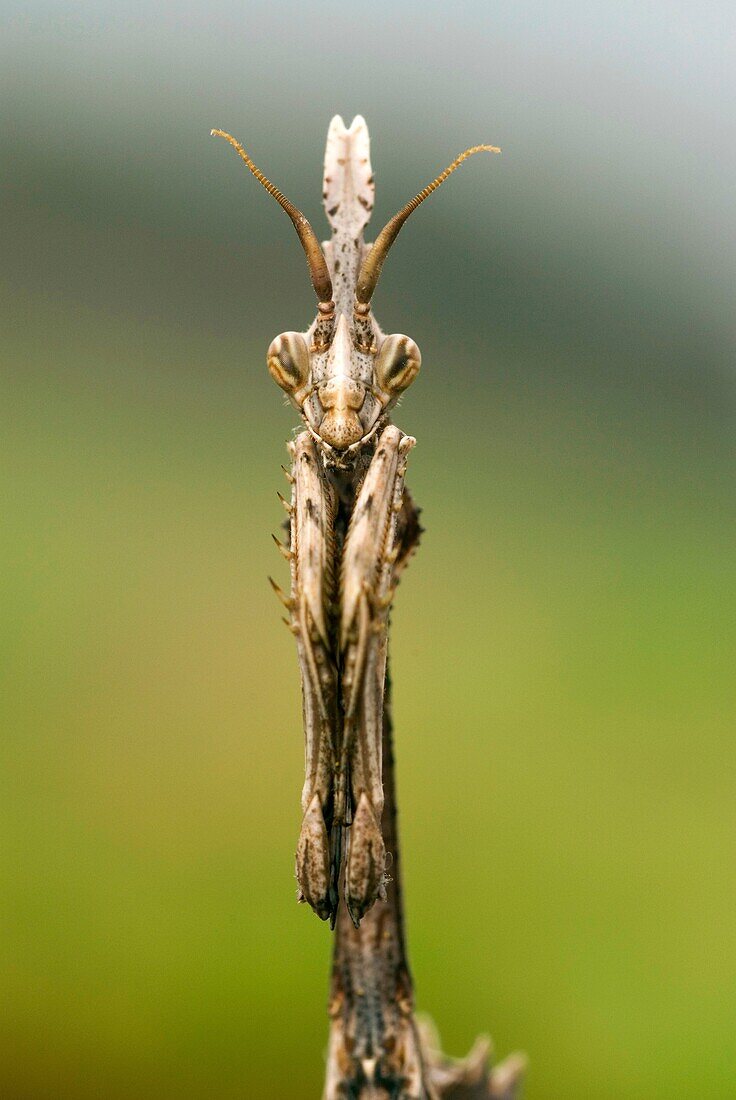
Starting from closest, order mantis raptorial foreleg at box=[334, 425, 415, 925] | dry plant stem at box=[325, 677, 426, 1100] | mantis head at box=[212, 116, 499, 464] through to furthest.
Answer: mantis raptorial foreleg at box=[334, 425, 415, 925] < mantis head at box=[212, 116, 499, 464] < dry plant stem at box=[325, 677, 426, 1100]

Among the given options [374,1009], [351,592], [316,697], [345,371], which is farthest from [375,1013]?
[345,371]

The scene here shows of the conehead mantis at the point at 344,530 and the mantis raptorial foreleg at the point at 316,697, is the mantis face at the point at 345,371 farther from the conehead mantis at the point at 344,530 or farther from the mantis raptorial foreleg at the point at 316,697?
the mantis raptorial foreleg at the point at 316,697

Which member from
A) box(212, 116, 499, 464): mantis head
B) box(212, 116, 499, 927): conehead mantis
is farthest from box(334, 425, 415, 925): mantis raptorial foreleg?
box(212, 116, 499, 464): mantis head

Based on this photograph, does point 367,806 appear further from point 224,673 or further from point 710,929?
point 224,673

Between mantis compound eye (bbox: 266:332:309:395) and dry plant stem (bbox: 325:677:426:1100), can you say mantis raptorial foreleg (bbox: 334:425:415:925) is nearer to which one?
mantis compound eye (bbox: 266:332:309:395)

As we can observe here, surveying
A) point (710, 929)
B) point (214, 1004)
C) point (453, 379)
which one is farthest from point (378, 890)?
point (453, 379)

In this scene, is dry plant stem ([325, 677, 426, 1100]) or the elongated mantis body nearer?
the elongated mantis body

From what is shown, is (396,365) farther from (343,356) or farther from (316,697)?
(316,697)
